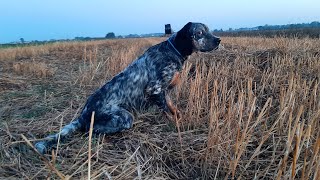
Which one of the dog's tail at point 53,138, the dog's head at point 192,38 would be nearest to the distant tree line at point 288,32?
the dog's head at point 192,38

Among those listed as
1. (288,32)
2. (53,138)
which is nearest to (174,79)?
(53,138)

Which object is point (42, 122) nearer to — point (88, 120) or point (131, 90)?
point (88, 120)

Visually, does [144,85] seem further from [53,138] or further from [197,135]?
[53,138]

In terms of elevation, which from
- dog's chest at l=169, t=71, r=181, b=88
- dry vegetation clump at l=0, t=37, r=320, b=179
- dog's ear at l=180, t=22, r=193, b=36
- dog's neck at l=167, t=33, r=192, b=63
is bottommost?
dry vegetation clump at l=0, t=37, r=320, b=179

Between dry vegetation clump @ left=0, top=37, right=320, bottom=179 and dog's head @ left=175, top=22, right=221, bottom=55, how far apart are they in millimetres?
500

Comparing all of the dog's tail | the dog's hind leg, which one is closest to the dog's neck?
the dog's hind leg

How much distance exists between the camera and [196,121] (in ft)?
14.0

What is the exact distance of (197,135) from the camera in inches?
155

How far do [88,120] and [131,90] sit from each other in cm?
76

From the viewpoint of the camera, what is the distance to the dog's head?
4.90m

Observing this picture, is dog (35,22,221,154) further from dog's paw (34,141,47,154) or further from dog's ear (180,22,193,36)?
dog's paw (34,141,47,154)

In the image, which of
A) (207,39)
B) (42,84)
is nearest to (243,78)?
(207,39)

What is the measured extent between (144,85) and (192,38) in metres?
A: 0.96

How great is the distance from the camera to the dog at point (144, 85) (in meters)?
4.16
